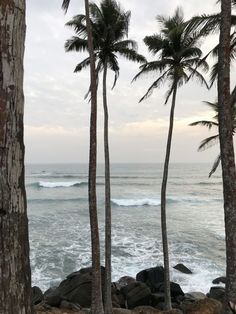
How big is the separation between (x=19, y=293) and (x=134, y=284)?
14.8m

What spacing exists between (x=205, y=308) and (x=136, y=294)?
404 centimetres

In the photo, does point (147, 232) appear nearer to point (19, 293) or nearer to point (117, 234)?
point (117, 234)

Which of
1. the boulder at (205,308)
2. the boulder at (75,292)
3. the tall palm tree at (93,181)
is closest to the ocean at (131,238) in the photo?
the boulder at (75,292)

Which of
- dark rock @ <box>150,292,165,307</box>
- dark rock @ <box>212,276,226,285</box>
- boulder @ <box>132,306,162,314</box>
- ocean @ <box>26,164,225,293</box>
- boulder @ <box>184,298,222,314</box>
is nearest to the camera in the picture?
boulder @ <box>184,298,222,314</box>

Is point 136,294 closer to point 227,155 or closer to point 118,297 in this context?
point 118,297

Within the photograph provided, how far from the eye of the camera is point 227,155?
25.6 ft

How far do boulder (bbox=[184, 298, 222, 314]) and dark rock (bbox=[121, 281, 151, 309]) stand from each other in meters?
3.29

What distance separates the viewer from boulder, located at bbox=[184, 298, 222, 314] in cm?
1228

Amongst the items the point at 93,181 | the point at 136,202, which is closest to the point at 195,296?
the point at 93,181

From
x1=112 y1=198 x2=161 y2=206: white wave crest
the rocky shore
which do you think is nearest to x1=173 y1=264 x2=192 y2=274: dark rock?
the rocky shore

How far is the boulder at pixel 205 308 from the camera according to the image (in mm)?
12281

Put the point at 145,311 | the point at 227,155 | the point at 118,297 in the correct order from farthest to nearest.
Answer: the point at 118,297 < the point at 145,311 < the point at 227,155

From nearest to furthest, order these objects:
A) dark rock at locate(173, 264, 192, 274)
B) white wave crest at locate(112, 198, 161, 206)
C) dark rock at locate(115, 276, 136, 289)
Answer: dark rock at locate(115, 276, 136, 289)
dark rock at locate(173, 264, 192, 274)
white wave crest at locate(112, 198, 161, 206)

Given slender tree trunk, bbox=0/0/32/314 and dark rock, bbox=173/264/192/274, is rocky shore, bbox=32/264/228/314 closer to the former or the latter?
dark rock, bbox=173/264/192/274
